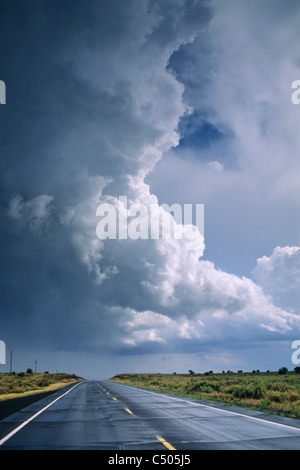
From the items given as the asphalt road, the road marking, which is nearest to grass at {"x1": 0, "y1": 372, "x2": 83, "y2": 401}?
the asphalt road

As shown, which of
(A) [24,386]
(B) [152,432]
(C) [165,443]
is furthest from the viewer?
(A) [24,386]

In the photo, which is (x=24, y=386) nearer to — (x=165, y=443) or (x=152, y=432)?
(x=152, y=432)

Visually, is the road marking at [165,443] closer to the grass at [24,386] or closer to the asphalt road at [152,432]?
the asphalt road at [152,432]

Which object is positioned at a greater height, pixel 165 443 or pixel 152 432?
pixel 165 443

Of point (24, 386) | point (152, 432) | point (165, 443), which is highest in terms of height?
point (165, 443)

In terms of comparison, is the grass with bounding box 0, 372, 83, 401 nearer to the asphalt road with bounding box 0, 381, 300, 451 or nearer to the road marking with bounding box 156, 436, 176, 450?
the asphalt road with bounding box 0, 381, 300, 451

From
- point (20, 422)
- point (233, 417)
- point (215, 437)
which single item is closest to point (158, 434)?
point (215, 437)

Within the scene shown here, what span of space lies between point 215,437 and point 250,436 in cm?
94

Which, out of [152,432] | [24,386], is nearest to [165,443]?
[152,432]

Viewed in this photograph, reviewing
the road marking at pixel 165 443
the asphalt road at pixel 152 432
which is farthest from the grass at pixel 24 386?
the road marking at pixel 165 443

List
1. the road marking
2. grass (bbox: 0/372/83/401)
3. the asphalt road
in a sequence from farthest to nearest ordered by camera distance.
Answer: grass (bbox: 0/372/83/401), the asphalt road, the road marking

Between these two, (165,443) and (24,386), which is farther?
(24,386)

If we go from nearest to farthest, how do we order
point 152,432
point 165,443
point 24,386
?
1. point 165,443
2. point 152,432
3. point 24,386
